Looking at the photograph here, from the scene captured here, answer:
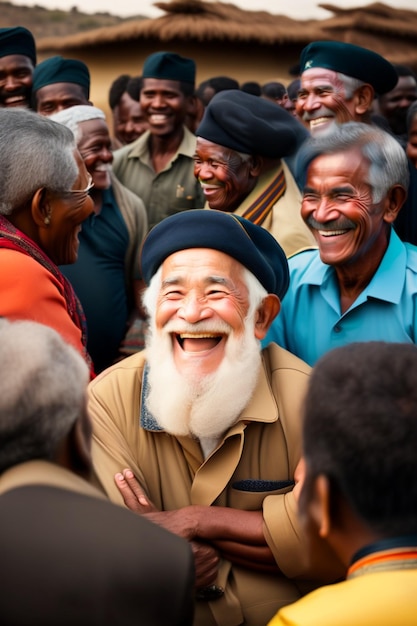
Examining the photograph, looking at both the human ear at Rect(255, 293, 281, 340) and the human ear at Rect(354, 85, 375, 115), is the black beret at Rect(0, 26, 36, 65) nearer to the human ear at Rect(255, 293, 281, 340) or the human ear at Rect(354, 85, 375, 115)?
the human ear at Rect(354, 85, 375, 115)

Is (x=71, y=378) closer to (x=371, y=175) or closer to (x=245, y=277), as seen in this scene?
(x=245, y=277)

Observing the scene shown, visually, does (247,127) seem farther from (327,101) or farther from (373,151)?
(373,151)

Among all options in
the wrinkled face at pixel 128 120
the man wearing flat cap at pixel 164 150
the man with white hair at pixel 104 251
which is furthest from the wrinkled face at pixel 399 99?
the man with white hair at pixel 104 251

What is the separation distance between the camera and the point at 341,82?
561cm

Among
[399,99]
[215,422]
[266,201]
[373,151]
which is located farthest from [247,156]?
[399,99]

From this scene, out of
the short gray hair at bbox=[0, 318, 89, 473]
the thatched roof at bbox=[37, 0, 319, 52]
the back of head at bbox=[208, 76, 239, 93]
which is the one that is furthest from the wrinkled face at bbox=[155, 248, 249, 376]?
the thatched roof at bbox=[37, 0, 319, 52]

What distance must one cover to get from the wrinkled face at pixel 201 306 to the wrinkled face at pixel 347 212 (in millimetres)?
666

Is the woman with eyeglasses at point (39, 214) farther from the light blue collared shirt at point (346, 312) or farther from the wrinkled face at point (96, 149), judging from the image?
the wrinkled face at point (96, 149)

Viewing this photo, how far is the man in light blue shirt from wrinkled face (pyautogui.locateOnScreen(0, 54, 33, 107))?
3.51 m

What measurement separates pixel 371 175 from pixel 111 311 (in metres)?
2.11

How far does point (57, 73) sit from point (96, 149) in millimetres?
1125

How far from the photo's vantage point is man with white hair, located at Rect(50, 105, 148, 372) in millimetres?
5391

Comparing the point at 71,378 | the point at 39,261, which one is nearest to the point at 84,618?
the point at 71,378

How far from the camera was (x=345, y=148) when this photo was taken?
3.93 meters
